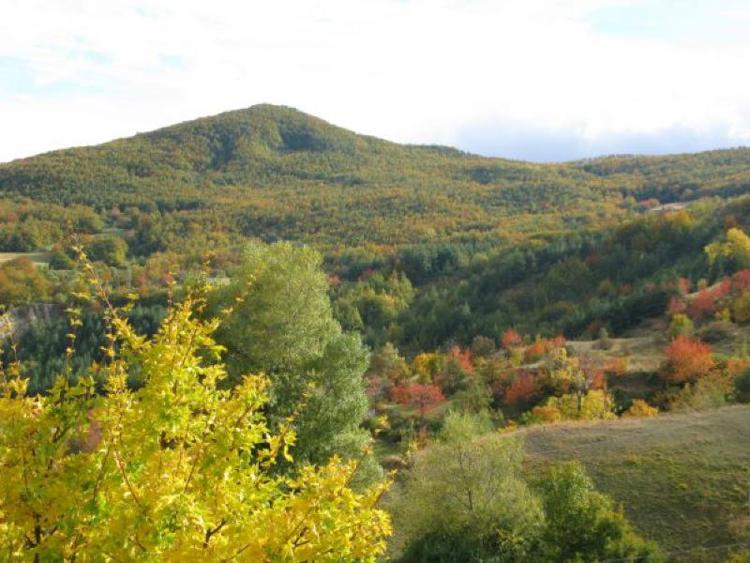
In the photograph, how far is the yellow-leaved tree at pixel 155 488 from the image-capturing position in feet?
19.8

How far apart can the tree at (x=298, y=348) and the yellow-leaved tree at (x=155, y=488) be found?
13919 millimetres

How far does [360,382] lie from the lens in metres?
23.7

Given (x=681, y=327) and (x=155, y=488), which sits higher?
(x=155, y=488)

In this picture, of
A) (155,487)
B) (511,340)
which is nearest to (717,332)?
(511,340)

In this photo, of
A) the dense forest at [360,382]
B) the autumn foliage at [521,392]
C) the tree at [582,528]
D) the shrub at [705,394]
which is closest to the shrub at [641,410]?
the dense forest at [360,382]

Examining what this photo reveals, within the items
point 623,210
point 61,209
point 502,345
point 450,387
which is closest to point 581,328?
point 502,345

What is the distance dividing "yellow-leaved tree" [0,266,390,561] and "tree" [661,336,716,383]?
4720cm

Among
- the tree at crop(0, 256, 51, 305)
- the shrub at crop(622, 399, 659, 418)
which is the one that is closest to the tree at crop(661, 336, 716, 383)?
the shrub at crop(622, 399, 659, 418)

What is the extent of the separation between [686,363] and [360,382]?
115 feet

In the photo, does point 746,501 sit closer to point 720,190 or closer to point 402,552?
point 402,552

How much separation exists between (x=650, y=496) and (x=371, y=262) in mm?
→ 112635

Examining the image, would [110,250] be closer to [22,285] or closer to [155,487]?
[22,285]

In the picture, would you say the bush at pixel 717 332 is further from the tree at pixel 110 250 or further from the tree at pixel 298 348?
the tree at pixel 110 250

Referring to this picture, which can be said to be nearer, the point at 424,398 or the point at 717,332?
the point at 424,398
